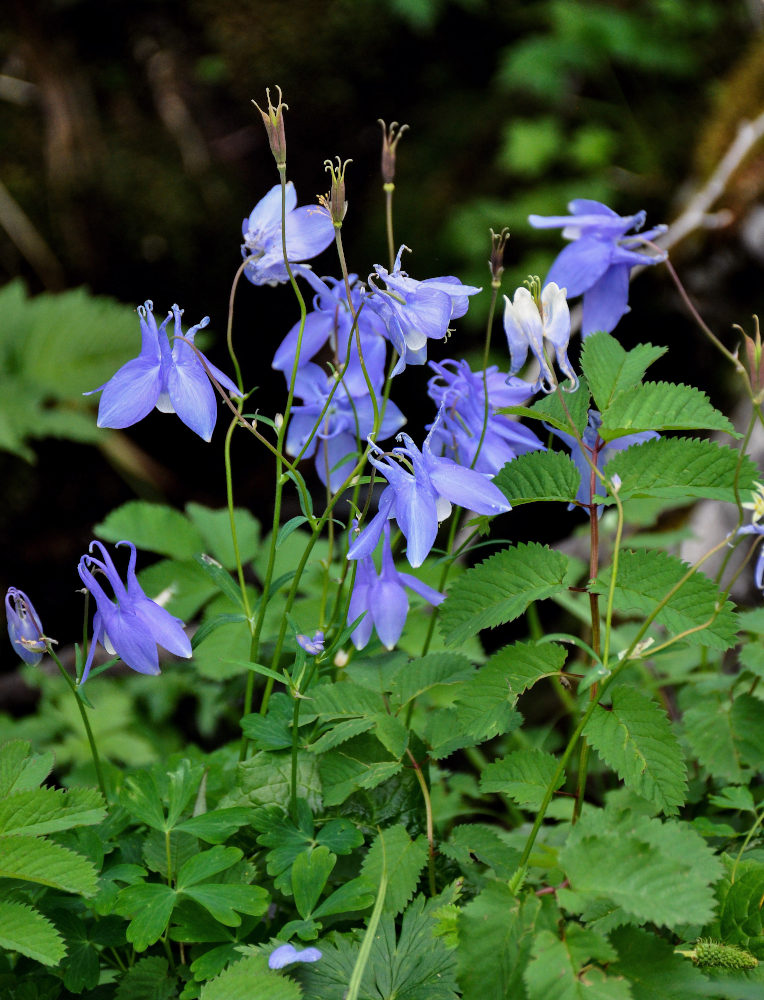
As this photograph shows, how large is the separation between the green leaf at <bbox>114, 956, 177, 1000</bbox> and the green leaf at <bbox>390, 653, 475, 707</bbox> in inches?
15.3

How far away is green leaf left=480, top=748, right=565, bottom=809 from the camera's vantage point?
3.05 feet

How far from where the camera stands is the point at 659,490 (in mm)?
919

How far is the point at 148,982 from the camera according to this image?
95cm

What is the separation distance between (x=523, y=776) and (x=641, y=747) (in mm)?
135

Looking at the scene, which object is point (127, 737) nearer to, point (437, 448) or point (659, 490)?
point (437, 448)

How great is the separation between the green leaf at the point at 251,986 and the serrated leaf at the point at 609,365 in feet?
2.20

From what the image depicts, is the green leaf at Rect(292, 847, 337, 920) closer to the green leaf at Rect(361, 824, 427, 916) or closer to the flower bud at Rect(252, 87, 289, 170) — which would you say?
the green leaf at Rect(361, 824, 427, 916)

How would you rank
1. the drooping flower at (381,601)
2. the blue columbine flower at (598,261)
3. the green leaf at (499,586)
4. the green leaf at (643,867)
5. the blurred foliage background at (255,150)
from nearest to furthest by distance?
the green leaf at (643,867)
the green leaf at (499,586)
the drooping flower at (381,601)
the blue columbine flower at (598,261)
the blurred foliage background at (255,150)

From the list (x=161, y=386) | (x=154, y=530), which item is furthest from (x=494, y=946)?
(x=154, y=530)

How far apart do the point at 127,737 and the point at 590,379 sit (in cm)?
137

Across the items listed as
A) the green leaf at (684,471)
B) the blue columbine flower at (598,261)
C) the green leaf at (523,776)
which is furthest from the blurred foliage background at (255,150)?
the green leaf at (523,776)

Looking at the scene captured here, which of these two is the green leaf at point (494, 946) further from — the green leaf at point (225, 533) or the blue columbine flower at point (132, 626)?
the green leaf at point (225, 533)

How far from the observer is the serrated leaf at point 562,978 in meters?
0.72

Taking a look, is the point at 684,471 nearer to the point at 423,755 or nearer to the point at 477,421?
the point at 477,421
